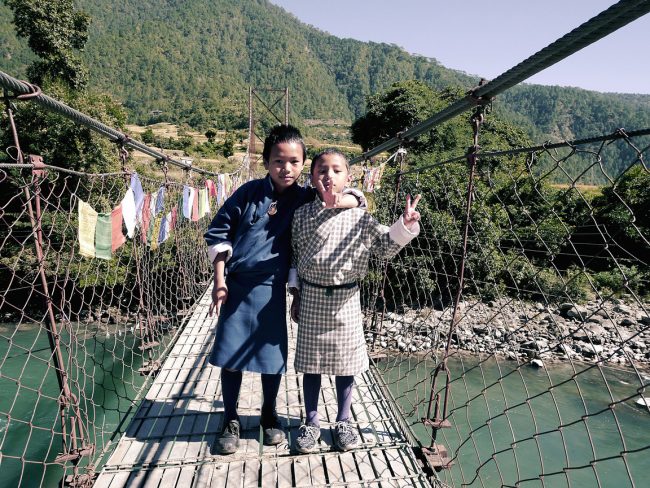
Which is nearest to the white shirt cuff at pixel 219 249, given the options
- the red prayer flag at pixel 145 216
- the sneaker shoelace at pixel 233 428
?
the sneaker shoelace at pixel 233 428

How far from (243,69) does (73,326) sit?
289 ft

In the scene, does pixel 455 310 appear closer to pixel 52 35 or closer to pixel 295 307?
pixel 295 307

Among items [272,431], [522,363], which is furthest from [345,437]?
[522,363]

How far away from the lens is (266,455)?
52.6 inches

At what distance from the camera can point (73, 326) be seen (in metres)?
7.72

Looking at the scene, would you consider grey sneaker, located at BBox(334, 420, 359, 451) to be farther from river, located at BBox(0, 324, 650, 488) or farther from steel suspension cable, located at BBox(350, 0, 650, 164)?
river, located at BBox(0, 324, 650, 488)

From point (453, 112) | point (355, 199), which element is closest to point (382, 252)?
point (355, 199)

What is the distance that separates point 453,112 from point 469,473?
18.3 feet

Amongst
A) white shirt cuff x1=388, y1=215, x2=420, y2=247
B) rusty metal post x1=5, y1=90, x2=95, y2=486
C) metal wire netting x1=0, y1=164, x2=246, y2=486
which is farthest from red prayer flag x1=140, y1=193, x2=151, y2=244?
white shirt cuff x1=388, y1=215, x2=420, y2=247

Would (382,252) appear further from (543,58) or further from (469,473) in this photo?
(469,473)

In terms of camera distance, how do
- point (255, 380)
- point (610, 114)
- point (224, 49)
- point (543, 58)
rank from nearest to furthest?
point (543, 58) → point (255, 380) → point (610, 114) → point (224, 49)

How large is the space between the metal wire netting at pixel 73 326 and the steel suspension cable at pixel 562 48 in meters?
1.07

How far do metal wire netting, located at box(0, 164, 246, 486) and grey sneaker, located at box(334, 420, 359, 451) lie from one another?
71 cm

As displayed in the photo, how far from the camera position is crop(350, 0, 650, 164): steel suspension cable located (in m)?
0.68
